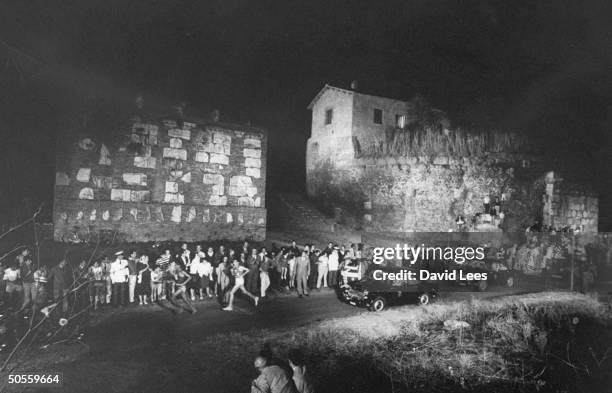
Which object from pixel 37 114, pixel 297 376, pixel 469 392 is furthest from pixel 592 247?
pixel 37 114

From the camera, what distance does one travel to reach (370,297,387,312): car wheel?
996 cm

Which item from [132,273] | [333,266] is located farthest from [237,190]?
[132,273]

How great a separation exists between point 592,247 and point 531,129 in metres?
6.96

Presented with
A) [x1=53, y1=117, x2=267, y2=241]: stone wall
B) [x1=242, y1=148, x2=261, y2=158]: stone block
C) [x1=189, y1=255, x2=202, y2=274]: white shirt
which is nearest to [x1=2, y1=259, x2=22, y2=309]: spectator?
[x1=53, y1=117, x2=267, y2=241]: stone wall

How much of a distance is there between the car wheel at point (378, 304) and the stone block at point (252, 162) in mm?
6942

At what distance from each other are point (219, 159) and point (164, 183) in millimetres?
2088

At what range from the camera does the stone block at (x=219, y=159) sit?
1359 centimetres

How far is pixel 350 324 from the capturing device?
29.3ft

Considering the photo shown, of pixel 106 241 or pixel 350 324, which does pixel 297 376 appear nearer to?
pixel 350 324

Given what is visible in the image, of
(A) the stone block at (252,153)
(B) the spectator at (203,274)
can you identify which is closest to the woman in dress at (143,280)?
(B) the spectator at (203,274)

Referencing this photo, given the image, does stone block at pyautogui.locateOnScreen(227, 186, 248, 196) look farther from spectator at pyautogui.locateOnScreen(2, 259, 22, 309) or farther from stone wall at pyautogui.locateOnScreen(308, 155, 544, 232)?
stone wall at pyautogui.locateOnScreen(308, 155, 544, 232)

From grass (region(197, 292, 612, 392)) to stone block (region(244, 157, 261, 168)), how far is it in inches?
283

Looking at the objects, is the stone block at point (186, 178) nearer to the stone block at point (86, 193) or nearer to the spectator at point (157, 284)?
the stone block at point (86, 193)

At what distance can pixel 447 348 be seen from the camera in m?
8.37
